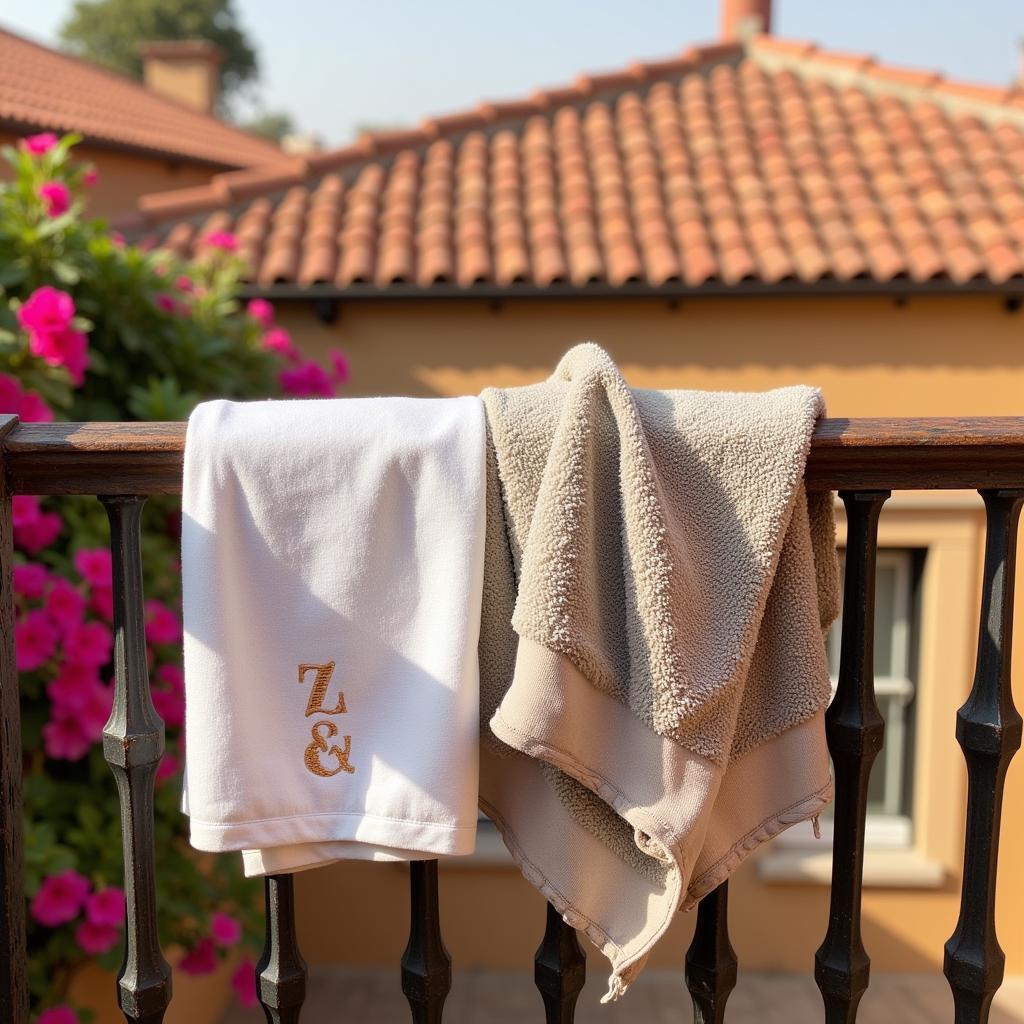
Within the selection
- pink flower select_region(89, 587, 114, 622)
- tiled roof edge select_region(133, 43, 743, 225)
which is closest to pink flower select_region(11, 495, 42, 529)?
pink flower select_region(89, 587, 114, 622)

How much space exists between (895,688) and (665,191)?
3130 millimetres

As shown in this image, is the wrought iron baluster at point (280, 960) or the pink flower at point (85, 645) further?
the pink flower at point (85, 645)

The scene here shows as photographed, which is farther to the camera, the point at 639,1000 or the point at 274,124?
the point at 274,124

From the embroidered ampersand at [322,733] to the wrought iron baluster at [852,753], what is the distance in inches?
19.1

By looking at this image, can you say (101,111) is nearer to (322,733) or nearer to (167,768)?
(167,768)

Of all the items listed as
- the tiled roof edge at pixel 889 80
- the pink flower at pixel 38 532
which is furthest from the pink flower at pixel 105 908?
the tiled roof edge at pixel 889 80

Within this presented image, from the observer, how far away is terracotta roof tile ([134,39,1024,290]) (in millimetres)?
5523

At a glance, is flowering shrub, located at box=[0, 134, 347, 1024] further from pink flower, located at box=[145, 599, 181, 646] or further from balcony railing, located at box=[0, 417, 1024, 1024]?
balcony railing, located at box=[0, 417, 1024, 1024]

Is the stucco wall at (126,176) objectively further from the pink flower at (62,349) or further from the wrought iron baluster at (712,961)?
the wrought iron baluster at (712,961)

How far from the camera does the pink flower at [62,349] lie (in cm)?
255

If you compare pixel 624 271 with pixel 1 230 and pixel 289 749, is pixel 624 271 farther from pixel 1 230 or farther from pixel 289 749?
pixel 289 749

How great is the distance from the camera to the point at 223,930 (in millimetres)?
2865

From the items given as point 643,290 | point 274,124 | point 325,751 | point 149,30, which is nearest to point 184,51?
point 643,290

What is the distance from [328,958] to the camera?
241 inches
